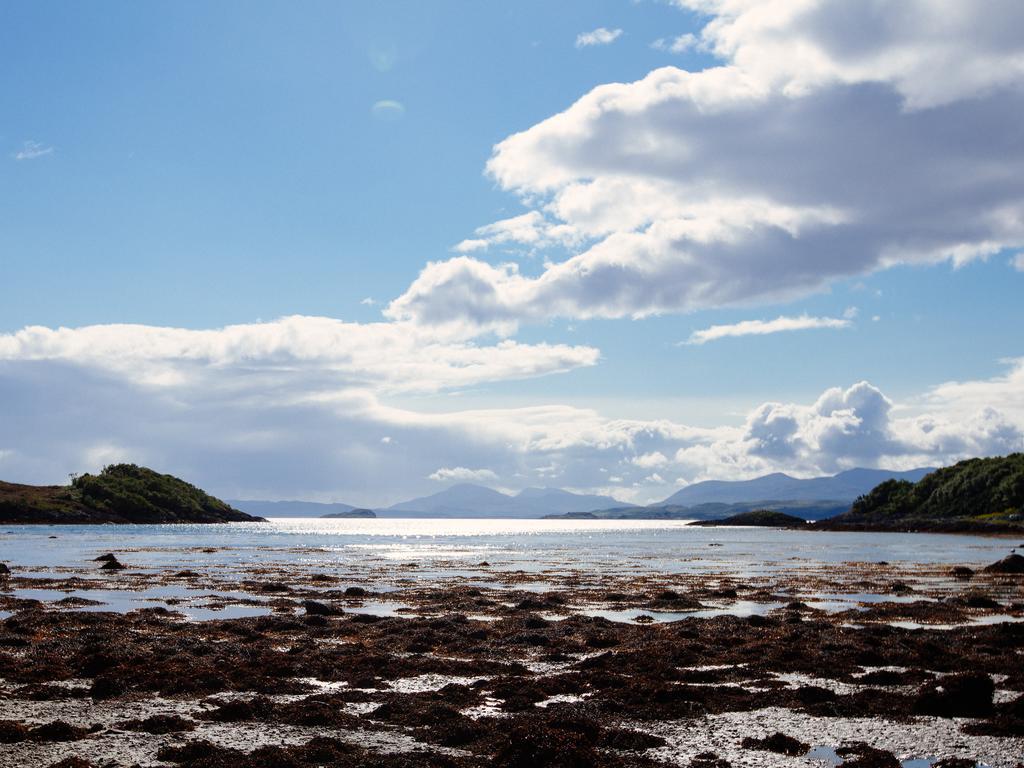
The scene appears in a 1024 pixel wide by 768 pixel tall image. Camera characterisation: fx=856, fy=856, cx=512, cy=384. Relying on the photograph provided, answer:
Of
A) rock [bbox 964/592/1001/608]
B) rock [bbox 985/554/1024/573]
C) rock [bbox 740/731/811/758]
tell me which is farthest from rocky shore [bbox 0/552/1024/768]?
rock [bbox 985/554/1024/573]

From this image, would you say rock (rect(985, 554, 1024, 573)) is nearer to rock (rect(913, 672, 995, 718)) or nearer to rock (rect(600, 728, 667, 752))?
rock (rect(913, 672, 995, 718))

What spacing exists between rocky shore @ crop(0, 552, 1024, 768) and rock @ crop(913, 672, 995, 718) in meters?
0.05

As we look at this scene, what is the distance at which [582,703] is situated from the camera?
2225cm

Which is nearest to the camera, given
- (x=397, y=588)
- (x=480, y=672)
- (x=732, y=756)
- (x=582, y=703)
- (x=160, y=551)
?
(x=732, y=756)

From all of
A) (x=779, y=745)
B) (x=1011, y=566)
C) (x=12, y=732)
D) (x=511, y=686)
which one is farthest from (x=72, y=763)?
(x=1011, y=566)

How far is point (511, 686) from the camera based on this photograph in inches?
945

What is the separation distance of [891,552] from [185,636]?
101 m

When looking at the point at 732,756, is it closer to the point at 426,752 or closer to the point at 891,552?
the point at 426,752

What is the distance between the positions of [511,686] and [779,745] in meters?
8.05

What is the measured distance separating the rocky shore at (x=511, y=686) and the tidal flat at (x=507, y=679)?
82 millimetres

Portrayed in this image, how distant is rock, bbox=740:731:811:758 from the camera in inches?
717

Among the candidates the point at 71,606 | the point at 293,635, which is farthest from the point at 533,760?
the point at 71,606

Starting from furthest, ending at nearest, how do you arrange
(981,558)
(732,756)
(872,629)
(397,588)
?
(981,558) → (397,588) → (872,629) → (732,756)

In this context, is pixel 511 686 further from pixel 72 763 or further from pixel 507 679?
pixel 72 763
